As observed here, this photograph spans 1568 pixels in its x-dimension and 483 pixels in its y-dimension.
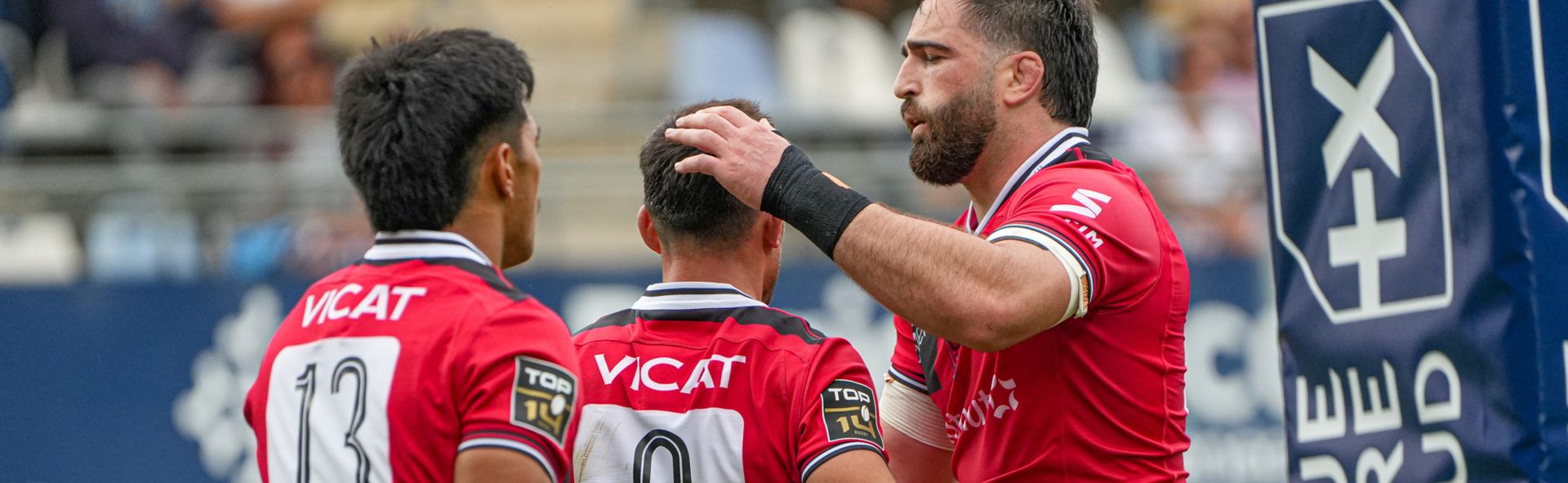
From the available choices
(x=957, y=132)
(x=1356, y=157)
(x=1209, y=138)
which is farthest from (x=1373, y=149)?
(x=1209, y=138)

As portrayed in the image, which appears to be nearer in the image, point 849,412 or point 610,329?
point 849,412

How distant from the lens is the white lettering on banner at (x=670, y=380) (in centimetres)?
321

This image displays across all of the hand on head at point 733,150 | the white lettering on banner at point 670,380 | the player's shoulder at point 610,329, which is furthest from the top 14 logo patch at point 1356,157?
the player's shoulder at point 610,329

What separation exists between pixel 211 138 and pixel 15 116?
1091 millimetres

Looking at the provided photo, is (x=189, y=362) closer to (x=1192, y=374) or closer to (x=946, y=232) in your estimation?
(x=1192, y=374)

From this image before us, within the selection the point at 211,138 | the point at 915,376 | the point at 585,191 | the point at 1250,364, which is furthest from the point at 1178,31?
the point at 915,376

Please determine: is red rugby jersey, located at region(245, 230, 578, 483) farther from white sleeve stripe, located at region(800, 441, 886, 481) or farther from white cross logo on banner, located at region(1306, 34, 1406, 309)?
white cross logo on banner, located at region(1306, 34, 1406, 309)

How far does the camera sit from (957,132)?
3.64 meters

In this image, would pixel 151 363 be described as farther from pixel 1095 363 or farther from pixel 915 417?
pixel 1095 363

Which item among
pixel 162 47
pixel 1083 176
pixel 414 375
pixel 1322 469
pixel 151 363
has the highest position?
pixel 162 47

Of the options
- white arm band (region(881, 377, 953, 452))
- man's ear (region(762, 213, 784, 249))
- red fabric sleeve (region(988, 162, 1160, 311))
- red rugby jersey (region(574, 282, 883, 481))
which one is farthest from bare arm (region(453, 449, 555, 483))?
white arm band (region(881, 377, 953, 452))

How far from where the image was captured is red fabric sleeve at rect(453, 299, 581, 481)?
2.63 meters

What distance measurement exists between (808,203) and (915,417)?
92cm

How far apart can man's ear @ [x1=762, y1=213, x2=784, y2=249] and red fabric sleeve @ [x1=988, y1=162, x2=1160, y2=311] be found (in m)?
0.46
